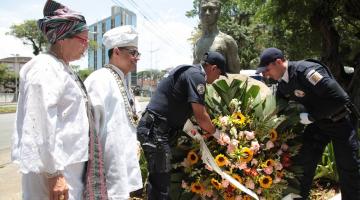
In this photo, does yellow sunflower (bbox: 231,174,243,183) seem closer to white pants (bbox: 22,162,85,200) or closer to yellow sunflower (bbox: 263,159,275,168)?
yellow sunflower (bbox: 263,159,275,168)

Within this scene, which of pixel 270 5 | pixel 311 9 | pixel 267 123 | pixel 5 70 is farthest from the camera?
pixel 5 70

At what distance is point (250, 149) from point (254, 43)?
29761 mm

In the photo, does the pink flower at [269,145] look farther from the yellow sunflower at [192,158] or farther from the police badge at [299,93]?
the yellow sunflower at [192,158]

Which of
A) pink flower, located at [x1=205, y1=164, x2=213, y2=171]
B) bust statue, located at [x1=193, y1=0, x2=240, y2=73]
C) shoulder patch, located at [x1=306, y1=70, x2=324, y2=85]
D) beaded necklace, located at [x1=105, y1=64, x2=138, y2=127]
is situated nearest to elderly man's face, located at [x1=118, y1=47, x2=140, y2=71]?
beaded necklace, located at [x1=105, y1=64, x2=138, y2=127]

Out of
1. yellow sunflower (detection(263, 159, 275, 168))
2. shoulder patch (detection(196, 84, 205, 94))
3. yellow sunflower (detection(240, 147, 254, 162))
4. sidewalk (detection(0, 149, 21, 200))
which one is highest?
shoulder patch (detection(196, 84, 205, 94))

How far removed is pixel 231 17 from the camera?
112 ft

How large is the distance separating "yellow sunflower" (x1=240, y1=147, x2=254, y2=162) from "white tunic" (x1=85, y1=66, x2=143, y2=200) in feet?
4.46

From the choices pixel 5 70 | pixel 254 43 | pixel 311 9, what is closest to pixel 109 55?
pixel 311 9

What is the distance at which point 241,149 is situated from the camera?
13.1ft

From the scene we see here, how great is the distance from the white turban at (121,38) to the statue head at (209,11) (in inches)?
156

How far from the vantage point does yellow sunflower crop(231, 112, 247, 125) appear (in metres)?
4.08

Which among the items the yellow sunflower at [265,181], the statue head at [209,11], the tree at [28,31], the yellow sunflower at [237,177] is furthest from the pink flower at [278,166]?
the tree at [28,31]

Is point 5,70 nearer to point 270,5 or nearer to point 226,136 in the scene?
point 270,5

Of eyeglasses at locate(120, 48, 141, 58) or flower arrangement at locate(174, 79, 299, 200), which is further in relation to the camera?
flower arrangement at locate(174, 79, 299, 200)
